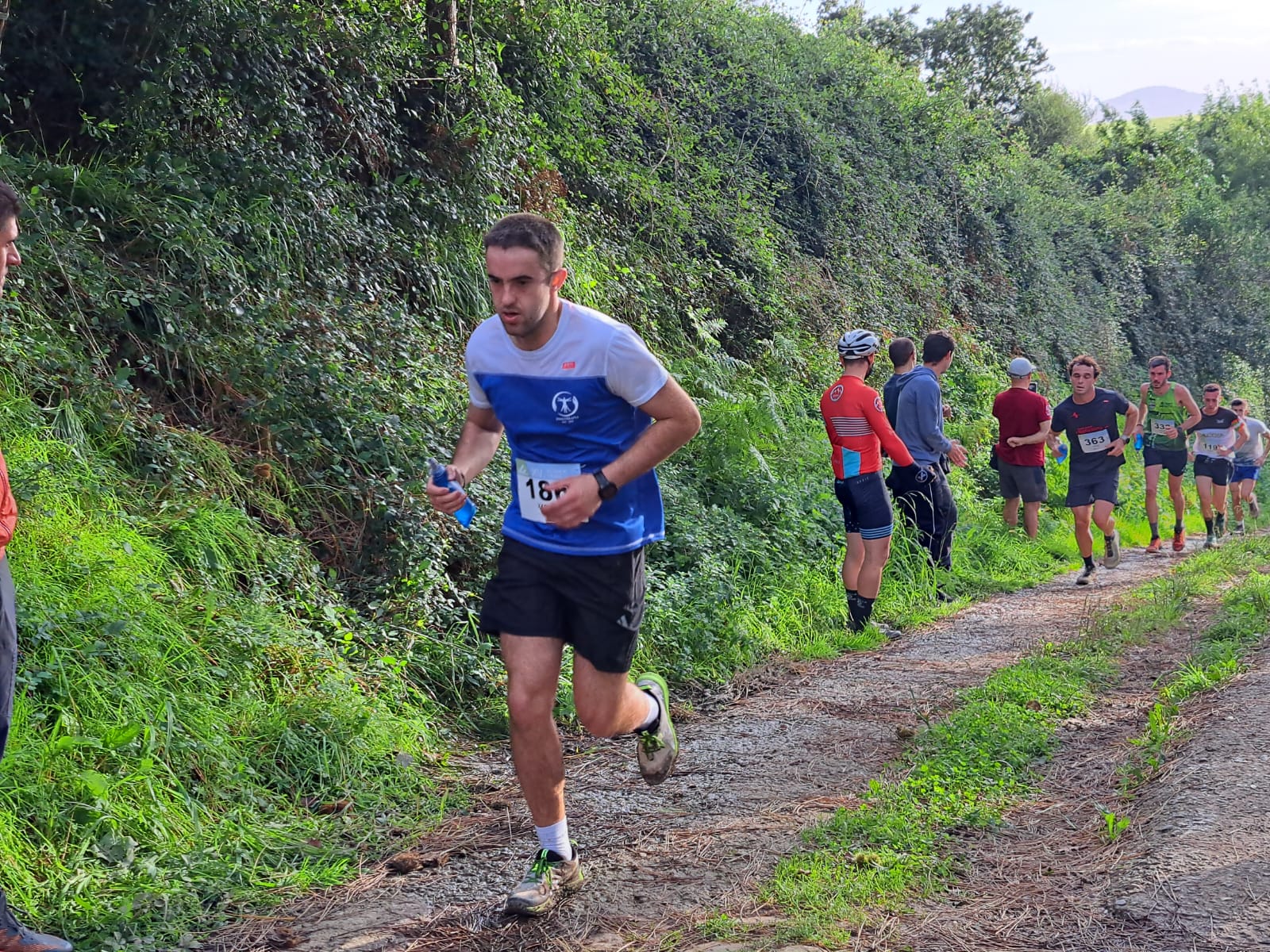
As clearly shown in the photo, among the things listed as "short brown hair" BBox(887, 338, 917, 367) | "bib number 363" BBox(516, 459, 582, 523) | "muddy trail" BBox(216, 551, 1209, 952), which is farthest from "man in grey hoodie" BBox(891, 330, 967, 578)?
"bib number 363" BBox(516, 459, 582, 523)

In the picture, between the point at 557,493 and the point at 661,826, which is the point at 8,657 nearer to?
the point at 557,493

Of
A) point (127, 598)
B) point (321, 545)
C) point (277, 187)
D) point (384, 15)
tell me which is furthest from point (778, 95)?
point (127, 598)

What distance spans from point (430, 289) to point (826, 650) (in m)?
4.01

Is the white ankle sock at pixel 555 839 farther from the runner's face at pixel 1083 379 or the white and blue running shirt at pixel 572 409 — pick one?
the runner's face at pixel 1083 379

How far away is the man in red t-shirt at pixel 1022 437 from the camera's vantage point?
38.3 ft

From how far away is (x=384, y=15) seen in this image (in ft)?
30.4

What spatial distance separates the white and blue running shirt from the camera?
12.8 ft

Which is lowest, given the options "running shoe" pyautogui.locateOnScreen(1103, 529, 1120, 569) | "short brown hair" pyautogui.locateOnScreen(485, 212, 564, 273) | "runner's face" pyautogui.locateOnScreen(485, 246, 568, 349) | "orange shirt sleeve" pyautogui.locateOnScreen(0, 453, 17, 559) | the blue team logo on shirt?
"running shoe" pyautogui.locateOnScreen(1103, 529, 1120, 569)

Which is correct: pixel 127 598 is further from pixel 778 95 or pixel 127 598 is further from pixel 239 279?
pixel 778 95

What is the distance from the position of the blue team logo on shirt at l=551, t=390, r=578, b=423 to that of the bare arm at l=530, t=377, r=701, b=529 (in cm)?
21

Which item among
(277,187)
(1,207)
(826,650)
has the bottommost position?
(826,650)

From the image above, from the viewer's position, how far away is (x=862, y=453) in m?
8.30

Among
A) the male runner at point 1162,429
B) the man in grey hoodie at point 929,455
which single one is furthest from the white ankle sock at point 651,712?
the male runner at point 1162,429

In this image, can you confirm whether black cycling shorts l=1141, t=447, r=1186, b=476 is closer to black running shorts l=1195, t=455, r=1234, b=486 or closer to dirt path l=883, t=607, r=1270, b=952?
black running shorts l=1195, t=455, r=1234, b=486
